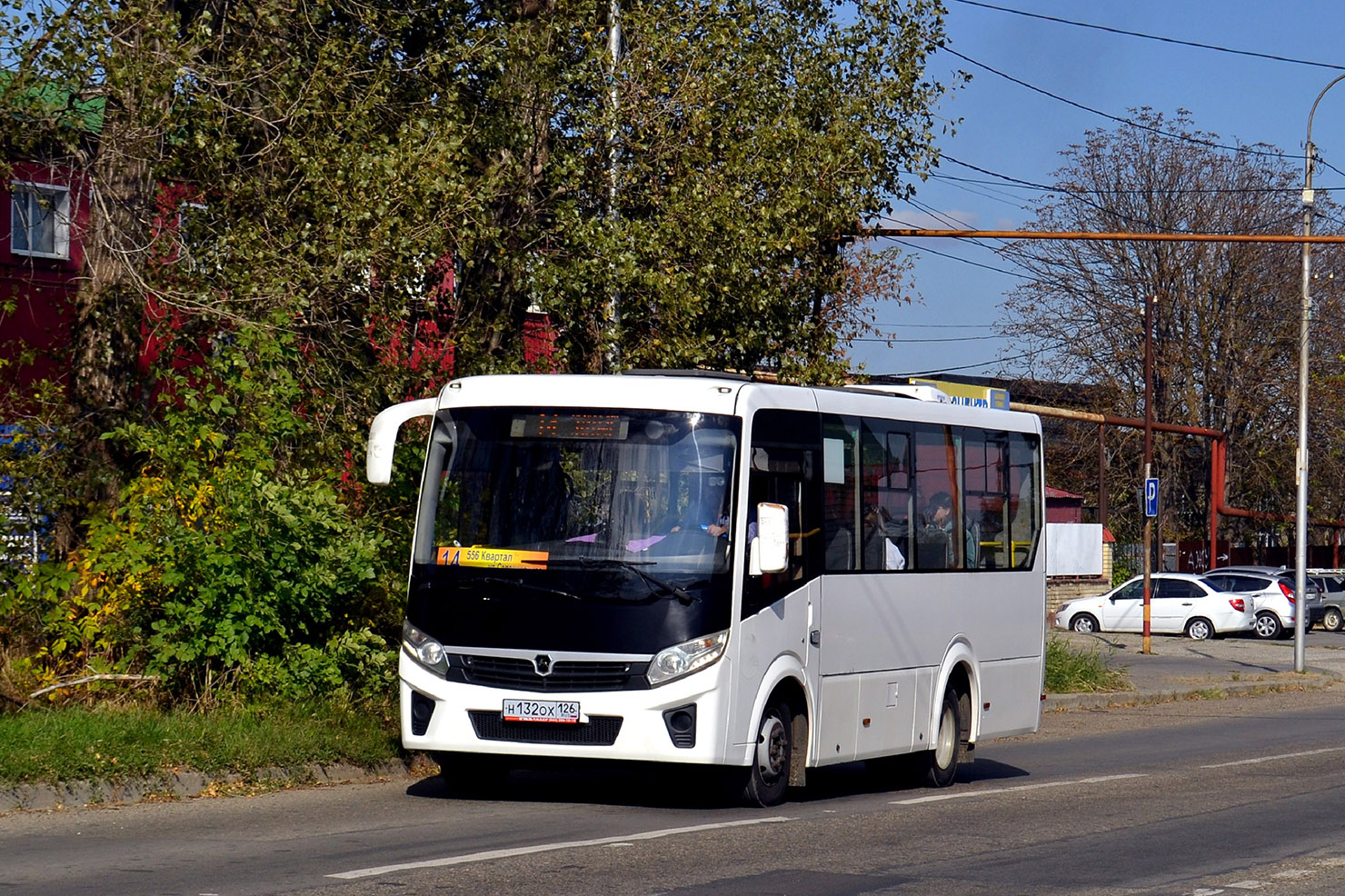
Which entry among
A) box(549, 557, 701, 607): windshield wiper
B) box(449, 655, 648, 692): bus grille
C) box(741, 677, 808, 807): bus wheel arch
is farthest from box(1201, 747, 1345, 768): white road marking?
box(449, 655, 648, 692): bus grille

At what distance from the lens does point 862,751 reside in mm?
12516

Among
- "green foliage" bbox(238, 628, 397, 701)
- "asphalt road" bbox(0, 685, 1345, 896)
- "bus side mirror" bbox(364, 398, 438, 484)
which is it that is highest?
"bus side mirror" bbox(364, 398, 438, 484)

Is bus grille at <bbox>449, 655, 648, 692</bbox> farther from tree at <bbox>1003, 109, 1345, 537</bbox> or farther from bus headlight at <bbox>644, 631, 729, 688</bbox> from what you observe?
tree at <bbox>1003, 109, 1345, 537</bbox>

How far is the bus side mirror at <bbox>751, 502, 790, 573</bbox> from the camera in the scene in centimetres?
1101

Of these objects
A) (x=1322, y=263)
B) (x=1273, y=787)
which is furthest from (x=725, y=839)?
(x=1322, y=263)

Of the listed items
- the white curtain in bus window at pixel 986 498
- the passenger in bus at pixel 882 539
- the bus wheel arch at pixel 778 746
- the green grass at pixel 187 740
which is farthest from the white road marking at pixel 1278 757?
the green grass at pixel 187 740

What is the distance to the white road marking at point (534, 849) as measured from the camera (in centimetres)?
833

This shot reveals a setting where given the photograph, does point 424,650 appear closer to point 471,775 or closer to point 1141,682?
point 471,775

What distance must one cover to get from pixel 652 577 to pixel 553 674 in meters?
0.85

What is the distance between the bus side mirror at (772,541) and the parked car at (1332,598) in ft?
133

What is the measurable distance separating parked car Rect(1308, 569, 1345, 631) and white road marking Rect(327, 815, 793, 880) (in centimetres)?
4094

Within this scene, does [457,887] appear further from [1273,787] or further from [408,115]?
[408,115]

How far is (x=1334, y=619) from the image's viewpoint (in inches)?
1916

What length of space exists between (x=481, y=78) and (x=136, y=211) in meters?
3.97
